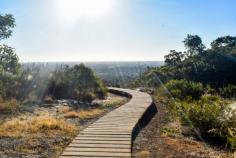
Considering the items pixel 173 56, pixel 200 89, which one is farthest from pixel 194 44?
pixel 200 89

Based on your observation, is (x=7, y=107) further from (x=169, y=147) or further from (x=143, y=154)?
(x=143, y=154)

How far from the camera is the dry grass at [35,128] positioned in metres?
10.5

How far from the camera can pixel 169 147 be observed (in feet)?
30.0

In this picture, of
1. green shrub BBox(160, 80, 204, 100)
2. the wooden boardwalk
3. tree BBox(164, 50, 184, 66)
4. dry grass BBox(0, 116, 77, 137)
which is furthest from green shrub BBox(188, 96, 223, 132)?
tree BBox(164, 50, 184, 66)

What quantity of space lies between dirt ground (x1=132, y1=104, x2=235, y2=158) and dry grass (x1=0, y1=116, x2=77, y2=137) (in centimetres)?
224

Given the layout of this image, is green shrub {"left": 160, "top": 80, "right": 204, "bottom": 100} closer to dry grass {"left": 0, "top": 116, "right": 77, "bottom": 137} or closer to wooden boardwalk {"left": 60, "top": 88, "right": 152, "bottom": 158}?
wooden boardwalk {"left": 60, "top": 88, "right": 152, "bottom": 158}

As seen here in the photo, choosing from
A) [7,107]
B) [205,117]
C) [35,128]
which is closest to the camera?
[35,128]

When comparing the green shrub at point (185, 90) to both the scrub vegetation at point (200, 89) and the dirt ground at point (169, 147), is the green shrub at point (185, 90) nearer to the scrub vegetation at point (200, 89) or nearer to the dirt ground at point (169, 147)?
the scrub vegetation at point (200, 89)

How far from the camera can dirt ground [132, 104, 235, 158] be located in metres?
8.27

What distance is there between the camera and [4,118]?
44.4 ft

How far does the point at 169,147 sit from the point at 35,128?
4.20 metres

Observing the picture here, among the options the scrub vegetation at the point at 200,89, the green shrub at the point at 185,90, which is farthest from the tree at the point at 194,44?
the green shrub at the point at 185,90

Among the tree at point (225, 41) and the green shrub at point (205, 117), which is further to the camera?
the tree at point (225, 41)

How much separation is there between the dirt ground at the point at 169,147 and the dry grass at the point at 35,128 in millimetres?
2240
